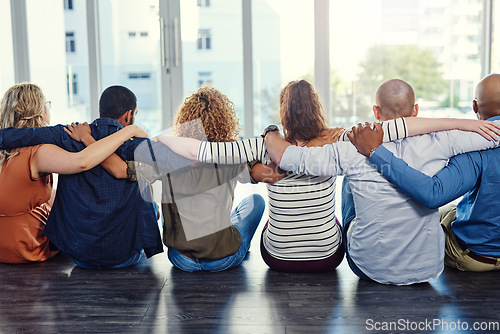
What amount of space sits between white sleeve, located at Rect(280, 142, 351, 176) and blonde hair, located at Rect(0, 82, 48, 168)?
1291mm

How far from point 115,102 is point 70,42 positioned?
136 inches

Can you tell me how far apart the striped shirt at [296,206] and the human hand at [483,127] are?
1.60 ft

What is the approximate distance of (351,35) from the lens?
5387mm

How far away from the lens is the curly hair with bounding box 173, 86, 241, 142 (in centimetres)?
243

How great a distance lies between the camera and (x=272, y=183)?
2396 millimetres

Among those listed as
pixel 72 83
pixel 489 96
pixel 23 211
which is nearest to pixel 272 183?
pixel 489 96

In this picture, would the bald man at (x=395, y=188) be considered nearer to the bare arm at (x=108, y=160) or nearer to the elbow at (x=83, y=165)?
the bare arm at (x=108, y=160)

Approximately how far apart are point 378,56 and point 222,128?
3.44 metres

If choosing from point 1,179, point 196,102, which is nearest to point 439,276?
point 196,102

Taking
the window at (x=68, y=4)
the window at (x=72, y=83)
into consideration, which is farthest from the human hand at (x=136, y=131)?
the window at (x=68, y=4)

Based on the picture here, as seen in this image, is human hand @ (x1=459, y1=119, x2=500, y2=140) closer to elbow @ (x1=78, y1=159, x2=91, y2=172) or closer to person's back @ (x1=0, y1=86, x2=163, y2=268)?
person's back @ (x1=0, y1=86, x2=163, y2=268)

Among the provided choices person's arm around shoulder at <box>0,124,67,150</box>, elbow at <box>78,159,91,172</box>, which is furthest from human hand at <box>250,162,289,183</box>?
person's arm around shoulder at <box>0,124,67,150</box>

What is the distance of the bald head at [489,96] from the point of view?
236cm

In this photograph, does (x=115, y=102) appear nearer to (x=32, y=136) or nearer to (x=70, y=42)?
(x=32, y=136)
